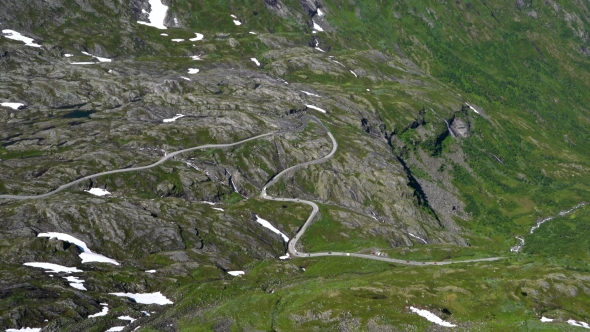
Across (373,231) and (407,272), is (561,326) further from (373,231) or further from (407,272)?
(373,231)

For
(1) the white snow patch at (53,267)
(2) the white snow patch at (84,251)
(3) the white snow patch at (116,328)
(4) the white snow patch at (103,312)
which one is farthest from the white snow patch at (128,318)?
(2) the white snow patch at (84,251)

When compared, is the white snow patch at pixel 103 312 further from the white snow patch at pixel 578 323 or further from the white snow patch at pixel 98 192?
the white snow patch at pixel 578 323

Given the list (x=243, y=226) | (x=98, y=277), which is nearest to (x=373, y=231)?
(x=243, y=226)

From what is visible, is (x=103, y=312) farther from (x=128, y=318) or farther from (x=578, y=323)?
(x=578, y=323)

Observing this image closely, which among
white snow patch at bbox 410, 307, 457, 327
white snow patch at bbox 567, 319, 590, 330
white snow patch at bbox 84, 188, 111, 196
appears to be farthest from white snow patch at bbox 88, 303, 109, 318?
white snow patch at bbox 567, 319, 590, 330

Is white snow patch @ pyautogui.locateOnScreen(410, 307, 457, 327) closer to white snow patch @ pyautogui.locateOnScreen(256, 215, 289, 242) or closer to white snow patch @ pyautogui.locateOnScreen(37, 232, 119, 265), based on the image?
white snow patch @ pyautogui.locateOnScreen(37, 232, 119, 265)

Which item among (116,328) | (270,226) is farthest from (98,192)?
(116,328)
